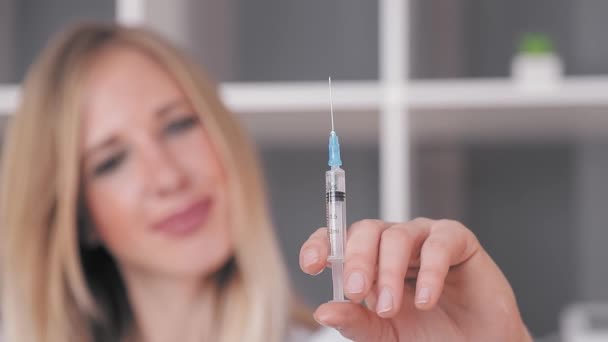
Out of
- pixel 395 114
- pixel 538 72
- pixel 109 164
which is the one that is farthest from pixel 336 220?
pixel 538 72

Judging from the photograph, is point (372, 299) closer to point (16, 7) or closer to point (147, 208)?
point (147, 208)

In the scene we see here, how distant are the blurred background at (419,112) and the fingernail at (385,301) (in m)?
1.15

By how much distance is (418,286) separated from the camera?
2.21ft

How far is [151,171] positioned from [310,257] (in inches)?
35.5

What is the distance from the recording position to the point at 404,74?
5.96ft

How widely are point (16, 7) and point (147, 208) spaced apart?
0.99m

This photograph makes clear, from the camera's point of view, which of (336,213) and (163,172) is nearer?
(336,213)

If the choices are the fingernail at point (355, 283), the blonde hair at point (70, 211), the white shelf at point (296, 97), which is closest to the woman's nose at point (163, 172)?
the blonde hair at point (70, 211)

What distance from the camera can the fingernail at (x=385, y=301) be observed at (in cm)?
65

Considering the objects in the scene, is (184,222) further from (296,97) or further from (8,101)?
(8,101)

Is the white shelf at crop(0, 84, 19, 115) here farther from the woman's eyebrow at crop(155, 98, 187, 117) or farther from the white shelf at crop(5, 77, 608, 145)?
the woman's eyebrow at crop(155, 98, 187, 117)

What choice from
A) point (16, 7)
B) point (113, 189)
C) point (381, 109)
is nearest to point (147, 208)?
point (113, 189)

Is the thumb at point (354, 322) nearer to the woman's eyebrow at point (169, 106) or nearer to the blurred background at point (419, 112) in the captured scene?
the woman's eyebrow at point (169, 106)

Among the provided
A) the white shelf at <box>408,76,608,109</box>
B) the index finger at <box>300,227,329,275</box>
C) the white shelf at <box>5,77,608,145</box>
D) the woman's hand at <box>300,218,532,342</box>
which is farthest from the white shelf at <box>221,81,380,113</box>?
the index finger at <box>300,227,329,275</box>
